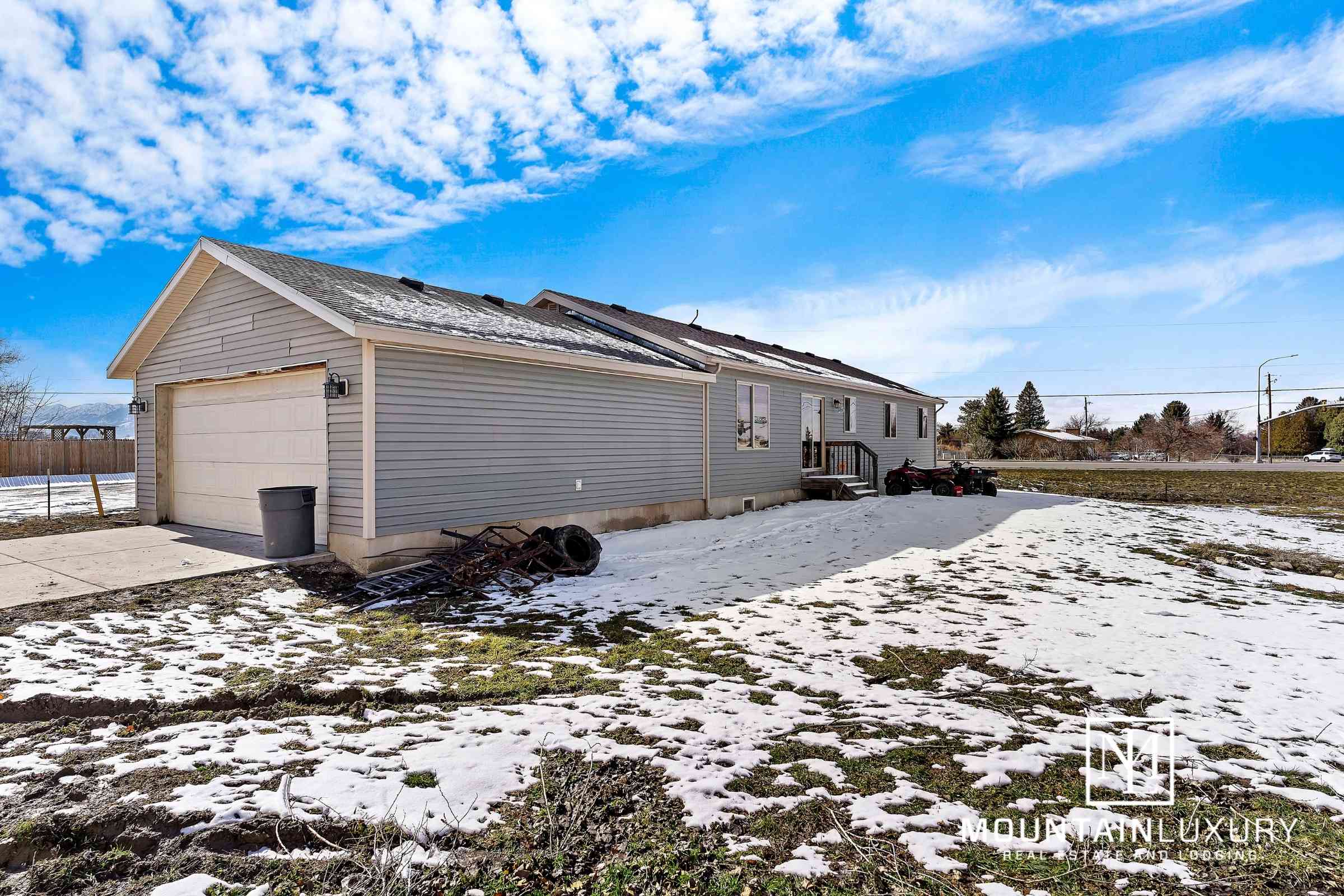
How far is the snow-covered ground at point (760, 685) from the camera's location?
2.54 m

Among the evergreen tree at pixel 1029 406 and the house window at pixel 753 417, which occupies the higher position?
the evergreen tree at pixel 1029 406

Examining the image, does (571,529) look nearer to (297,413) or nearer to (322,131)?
(297,413)

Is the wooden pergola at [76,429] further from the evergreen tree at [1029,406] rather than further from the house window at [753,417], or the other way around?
the evergreen tree at [1029,406]

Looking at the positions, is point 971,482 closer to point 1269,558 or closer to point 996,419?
point 1269,558

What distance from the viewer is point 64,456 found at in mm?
21531

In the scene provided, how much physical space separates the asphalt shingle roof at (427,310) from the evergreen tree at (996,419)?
4092 centimetres

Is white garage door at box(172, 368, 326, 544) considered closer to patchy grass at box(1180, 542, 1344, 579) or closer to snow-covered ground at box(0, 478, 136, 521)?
snow-covered ground at box(0, 478, 136, 521)

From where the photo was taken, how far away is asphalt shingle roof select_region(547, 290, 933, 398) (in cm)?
1328

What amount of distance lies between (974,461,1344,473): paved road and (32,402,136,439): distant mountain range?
37.0 metres

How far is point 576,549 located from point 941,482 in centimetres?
1198

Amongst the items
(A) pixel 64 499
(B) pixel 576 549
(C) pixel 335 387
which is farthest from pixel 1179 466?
(A) pixel 64 499

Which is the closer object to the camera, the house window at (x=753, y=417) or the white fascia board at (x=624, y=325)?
the white fascia board at (x=624, y=325)

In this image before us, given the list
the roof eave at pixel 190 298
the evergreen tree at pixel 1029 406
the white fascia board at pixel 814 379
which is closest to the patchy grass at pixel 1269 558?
the white fascia board at pixel 814 379

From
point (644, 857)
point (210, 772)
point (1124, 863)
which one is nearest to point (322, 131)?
point (210, 772)
